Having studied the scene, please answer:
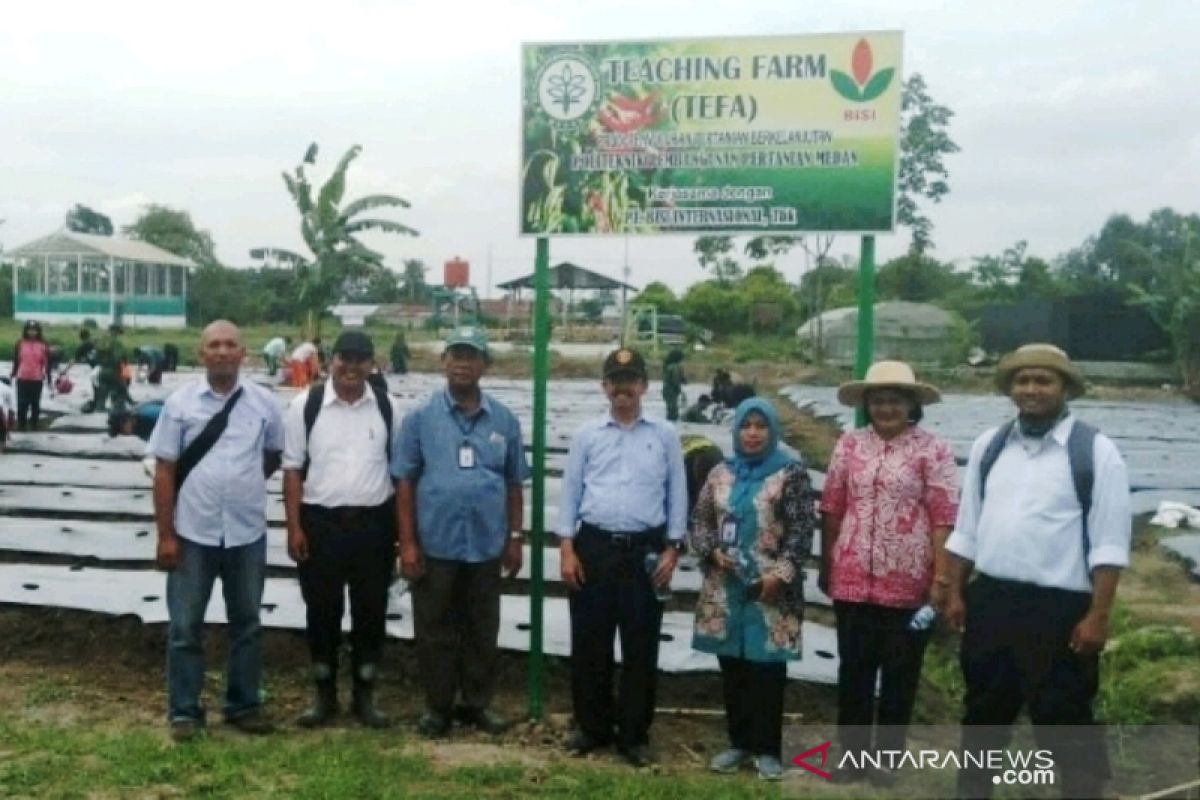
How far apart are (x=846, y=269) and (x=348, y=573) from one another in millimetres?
27030

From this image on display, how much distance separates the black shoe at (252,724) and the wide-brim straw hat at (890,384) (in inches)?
99.7

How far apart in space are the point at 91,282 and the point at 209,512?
4414 cm

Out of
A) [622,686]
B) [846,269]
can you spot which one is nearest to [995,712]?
[622,686]

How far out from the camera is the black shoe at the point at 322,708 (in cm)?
489

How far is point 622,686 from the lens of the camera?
15.0ft

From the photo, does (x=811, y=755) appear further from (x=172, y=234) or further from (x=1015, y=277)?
(x=172, y=234)

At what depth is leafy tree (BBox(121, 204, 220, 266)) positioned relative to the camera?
5256cm

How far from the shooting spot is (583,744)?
15.2ft

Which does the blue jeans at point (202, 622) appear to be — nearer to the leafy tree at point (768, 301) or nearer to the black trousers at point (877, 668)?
the black trousers at point (877, 668)

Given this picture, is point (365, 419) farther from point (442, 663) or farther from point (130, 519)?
point (130, 519)

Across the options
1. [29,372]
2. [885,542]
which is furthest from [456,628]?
[29,372]

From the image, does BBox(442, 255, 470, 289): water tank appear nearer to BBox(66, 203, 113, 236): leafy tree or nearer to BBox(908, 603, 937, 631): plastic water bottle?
BBox(908, 603, 937, 631): plastic water bottle

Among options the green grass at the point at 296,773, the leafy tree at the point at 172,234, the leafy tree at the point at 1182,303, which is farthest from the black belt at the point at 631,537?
the leafy tree at the point at 172,234

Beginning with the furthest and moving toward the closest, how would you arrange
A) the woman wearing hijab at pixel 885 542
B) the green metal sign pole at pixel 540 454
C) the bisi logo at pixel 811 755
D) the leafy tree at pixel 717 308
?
the leafy tree at pixel 717 308, the green metal sign pole at pixel 540 454, the bisi logo at pixel 811 755, the woman wearing hijab at pixel 885 542
